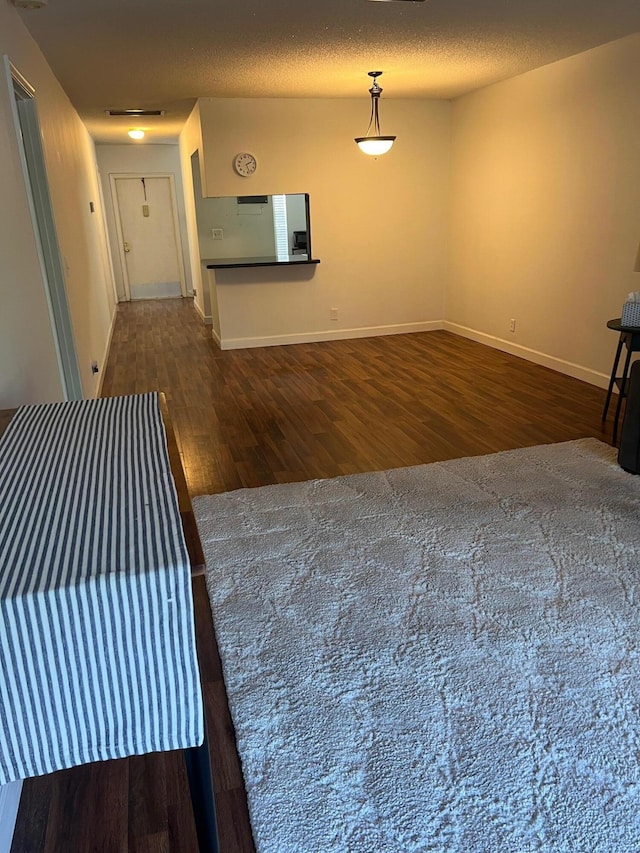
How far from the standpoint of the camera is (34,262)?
8.63 ft

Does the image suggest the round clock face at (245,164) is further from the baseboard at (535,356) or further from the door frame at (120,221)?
the door frame at (120,221)

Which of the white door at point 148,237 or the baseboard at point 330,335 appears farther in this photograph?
the white door at point 148,237

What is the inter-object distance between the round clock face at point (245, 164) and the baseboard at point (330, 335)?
5.37 feet

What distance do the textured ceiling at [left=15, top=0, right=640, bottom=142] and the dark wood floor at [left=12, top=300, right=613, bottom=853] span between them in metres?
2.35

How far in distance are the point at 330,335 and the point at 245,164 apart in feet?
6.34

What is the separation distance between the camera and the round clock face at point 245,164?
5.79 meters

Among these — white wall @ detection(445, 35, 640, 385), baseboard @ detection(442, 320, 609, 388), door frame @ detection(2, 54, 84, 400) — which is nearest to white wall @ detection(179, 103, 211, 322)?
white wall @ detection(445, 35, 640, 385)

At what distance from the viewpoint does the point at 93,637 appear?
0.95 meters

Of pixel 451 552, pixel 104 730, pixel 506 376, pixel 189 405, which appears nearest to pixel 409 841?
pixel 104 730

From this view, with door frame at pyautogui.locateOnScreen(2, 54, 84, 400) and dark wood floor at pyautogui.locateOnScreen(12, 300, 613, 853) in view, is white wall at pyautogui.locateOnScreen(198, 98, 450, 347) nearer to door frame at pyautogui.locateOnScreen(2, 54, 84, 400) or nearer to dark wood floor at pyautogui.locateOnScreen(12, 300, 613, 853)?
dark wood floor at pyautogui.locateOnScreen(12, 300, 613, 853)

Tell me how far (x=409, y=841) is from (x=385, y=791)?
0.43 ft

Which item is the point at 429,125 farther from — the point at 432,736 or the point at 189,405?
the point at 432,736

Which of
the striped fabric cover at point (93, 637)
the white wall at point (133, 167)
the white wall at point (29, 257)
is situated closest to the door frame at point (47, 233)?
the white wall at point (29, 257)

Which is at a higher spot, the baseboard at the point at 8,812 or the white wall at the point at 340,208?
the white wall at the point at 340,208
